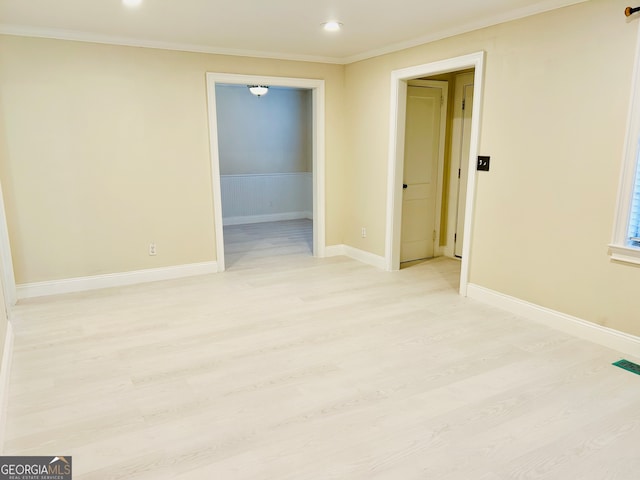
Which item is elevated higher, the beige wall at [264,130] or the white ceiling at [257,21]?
the white ceiling at [257,21]

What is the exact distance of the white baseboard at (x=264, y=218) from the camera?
8.00 m

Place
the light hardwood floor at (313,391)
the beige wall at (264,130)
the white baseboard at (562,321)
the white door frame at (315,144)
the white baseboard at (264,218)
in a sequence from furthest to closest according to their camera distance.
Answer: the white baseboard at (264,218), the beige wall at (264,130), the white door frame at (315,144), the white baseboard at (562,321), the light hardwood floor at (313,391)

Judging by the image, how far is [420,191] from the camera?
5363mm

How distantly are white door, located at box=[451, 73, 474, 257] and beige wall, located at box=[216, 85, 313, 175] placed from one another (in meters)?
3.72

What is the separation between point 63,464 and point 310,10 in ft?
10.7

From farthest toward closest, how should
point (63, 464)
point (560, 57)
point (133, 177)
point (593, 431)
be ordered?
1. point (133, 177)
2. point (560, 57)
3. point (593, 431)
4. point (63, 464)

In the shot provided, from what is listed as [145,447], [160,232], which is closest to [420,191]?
[160,232]

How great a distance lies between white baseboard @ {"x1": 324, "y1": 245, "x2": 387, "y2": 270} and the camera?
5.25m

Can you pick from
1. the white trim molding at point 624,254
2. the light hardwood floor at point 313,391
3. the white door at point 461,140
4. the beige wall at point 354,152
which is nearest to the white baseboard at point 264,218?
the beige wall at point 354,152

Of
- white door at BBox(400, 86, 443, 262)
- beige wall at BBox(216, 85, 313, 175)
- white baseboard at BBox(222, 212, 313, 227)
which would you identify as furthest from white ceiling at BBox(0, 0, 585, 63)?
white baseboard at BBox(222, 212, 313, 227)

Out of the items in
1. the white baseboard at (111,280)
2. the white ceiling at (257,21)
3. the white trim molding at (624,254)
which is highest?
the white ceiling at (257,21)

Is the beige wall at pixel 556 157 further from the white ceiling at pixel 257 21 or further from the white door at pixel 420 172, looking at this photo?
the white door at pixel 420 172

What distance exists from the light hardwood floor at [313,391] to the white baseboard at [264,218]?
3.90 meters

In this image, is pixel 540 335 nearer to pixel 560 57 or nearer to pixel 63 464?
pixel 560 57
